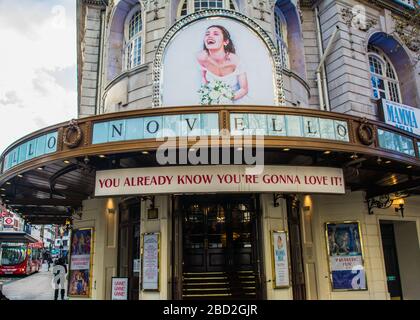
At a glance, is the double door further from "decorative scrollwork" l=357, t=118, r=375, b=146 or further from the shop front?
"decorative scrollwork" l=357, t=118, r=375, b=146

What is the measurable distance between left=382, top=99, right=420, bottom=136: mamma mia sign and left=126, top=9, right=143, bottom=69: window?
32.2ft

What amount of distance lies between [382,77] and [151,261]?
13484 mm

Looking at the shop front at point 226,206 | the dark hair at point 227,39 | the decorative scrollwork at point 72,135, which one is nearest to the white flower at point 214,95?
the dark hair at point 227,39

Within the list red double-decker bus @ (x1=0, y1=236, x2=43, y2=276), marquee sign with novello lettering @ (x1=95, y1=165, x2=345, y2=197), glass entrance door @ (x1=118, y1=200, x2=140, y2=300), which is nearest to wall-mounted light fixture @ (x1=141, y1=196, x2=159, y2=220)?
glass entrance door @ (x1=118, y1=200, x2=140, y2=300)

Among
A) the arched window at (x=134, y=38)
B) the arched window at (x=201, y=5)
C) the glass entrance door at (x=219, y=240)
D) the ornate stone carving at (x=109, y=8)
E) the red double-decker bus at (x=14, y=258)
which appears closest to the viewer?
the glass entrance door at (x=219, y=240)

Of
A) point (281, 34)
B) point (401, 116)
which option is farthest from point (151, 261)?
point (401, 116)

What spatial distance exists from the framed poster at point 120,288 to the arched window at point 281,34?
30.5 ft

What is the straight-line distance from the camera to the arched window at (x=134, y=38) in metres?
14.2

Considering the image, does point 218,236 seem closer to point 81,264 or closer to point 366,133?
point 81,264

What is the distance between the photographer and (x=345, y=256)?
502 inches

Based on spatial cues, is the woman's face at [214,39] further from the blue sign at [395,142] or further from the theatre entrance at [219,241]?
the blue sign at [395,142]

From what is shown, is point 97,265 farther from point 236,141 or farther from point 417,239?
point 417,239
